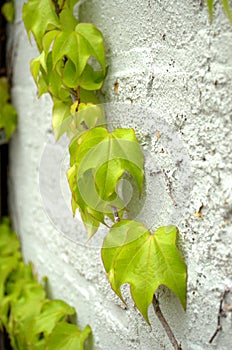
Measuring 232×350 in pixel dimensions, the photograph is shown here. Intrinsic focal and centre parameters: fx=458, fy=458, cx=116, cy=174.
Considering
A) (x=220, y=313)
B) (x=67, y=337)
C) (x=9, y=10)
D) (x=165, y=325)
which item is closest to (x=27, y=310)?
(x=67, y=337)

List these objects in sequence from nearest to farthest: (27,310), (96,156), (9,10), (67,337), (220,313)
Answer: (220,313) → (96,156) → (67,337) → (27,310) → (9,10)

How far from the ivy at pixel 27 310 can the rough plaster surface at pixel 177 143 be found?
7cm

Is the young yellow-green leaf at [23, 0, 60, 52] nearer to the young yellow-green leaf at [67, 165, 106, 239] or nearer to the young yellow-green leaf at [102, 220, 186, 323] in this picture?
the young yellow-green leaf at [67, 165, 106, 239]

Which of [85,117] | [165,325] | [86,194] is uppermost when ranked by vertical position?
[85,117]

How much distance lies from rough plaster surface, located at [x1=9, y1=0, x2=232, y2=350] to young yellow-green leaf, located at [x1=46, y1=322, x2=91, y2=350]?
1.4 inches

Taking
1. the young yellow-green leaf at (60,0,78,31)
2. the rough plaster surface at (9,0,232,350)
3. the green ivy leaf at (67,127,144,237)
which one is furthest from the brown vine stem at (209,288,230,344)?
the young yellow-green leaf at (60,0,78,31)

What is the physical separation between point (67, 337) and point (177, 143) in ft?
2.22

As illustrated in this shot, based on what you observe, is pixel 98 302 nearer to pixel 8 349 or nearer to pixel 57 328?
pixel 57 328

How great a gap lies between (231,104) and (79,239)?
2.26 feet

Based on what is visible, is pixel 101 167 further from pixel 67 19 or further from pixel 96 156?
pixel 67 19

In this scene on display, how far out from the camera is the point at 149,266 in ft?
2.69

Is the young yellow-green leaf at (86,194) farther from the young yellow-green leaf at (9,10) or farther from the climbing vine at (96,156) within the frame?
the young yellow-green leaf at (9,10)

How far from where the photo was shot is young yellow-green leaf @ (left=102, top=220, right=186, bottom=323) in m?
0.82

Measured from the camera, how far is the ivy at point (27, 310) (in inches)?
48.7
